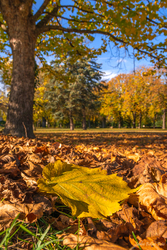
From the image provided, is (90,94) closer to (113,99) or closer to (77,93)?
(77,93)

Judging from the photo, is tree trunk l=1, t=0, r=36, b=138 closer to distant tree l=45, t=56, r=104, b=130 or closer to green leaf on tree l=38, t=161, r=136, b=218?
green leaf on tree l=38, t=161, r=136, b=218

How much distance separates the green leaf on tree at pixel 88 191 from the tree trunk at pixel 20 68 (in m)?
4.13

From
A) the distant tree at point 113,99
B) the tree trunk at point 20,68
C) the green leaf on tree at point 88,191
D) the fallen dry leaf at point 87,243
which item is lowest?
the fallen dry leaf at point 87,243

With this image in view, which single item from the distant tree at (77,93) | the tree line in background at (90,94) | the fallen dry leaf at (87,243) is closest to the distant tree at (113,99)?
the tree line in background at (90,94)

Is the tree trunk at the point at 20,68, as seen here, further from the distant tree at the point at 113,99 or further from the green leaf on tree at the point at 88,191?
the distant tree at the point at 113,99

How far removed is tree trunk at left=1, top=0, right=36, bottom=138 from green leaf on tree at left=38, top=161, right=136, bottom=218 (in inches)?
162

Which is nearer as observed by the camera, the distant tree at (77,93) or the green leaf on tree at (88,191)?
the green leaf on tree at (88,191)

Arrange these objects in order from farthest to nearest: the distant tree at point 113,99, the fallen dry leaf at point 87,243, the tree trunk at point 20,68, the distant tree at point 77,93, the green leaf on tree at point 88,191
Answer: the distant tree at point 113,99
the distant tree at point 77,93
the tree trunk at point 20,68
the green leaf on tree at point 88,191
the fallen dry leaf at point 87,243

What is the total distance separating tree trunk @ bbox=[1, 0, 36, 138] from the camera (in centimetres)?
493

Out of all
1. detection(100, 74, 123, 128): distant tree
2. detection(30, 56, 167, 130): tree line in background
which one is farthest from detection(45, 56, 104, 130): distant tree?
detection(100, 74, 123, 128): distant tree

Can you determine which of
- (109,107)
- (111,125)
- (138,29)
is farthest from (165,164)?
(111,125)

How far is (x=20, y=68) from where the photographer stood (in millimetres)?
5113

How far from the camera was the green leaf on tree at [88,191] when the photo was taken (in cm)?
80

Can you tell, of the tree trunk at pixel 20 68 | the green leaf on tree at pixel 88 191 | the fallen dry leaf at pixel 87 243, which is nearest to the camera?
the fallen dry leaf at pixel 87 243
